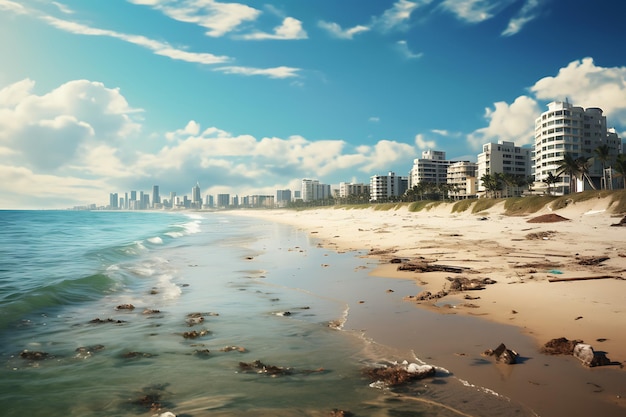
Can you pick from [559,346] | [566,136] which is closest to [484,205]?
[559,346]

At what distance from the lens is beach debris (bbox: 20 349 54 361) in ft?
24.3

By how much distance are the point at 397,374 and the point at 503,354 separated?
78.2 inches

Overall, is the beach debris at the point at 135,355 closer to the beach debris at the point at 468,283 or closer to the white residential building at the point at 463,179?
the beach debris at the point at 468,283

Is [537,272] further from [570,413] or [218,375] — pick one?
[218,375]

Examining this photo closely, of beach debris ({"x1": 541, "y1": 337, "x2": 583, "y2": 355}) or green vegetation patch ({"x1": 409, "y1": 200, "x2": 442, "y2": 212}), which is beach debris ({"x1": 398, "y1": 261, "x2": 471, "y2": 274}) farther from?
green vegetation patch ({"x1": 409, "y1": 200, "x2": 442, "y2": 212})

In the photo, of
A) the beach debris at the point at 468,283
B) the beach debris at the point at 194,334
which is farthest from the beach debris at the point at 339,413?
the beach debris at the point at 468,283

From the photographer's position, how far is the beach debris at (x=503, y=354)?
6199mm

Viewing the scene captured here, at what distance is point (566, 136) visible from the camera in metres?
117

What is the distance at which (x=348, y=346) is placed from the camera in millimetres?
7551

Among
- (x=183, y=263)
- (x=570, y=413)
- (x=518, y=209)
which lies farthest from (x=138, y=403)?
(x=518, y=209)

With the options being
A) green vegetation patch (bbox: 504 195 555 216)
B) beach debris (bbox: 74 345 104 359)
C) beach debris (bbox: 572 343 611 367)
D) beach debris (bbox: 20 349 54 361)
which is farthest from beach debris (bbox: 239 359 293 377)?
green vegetation patch (bbox: 504 195 555 216)

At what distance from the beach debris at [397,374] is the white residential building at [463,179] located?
171m

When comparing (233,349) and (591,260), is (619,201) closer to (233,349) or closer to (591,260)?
(591,260)

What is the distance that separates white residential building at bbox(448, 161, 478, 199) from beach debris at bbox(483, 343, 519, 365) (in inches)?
6671
